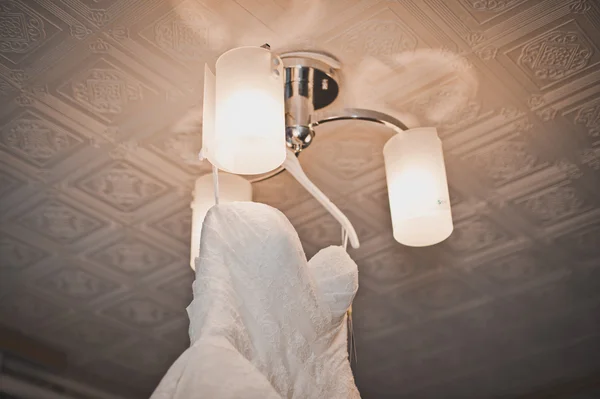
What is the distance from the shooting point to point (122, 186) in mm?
2049

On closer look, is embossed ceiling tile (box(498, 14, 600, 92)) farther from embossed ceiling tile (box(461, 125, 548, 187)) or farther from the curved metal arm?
the curved metal arm

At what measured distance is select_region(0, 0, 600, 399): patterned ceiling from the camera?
160 cm

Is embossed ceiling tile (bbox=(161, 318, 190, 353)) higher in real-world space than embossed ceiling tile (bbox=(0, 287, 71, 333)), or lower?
lower

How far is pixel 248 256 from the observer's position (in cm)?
121

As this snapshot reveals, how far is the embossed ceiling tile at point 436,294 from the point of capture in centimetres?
258

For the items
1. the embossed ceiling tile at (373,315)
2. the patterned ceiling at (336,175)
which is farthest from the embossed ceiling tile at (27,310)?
the embossed ceiling tile at (373,315)

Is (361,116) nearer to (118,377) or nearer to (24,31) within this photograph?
(24,31)

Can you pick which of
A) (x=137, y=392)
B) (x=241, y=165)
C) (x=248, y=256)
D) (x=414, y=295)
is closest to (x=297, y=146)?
(x=241, y=165)

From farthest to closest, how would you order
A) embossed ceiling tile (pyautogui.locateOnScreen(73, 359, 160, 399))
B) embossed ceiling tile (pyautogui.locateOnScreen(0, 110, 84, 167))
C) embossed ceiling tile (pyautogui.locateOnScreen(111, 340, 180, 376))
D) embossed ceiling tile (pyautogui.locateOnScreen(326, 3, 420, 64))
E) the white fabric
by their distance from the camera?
embossed ceiling tile (pyautogui.locateOnScreen(73, 359, 160, 399)) → embossed ceiling tile (pyautogui.locateOnScreen(111, 340, 180, 376)) → embossed ceiling tile (pyautogui.locateOnScreen(0, 110, 84, 167)) → embossed ceiling tile (pyautogui.locateOnScreen(326, 3, 420, 64)) → the white fabric

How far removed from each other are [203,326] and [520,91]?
117 centimetres

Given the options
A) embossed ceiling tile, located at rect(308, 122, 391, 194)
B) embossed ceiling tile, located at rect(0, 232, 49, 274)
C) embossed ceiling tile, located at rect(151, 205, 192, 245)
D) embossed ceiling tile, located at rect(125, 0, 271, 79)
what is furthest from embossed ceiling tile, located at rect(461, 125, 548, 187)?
embossed ceiling tile, located at rect(0, 232, 49, 274)

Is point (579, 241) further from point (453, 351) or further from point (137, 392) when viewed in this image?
point (137, 392)

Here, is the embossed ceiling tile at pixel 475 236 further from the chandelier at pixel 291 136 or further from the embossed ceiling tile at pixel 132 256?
the embossed ceiling tile at pixel 132 256

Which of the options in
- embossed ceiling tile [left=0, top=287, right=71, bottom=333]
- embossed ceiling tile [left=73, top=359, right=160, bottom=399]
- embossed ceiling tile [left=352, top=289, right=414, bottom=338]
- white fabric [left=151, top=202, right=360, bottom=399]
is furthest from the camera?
embossed ceiling tile [left=73, top=359, right=160, bottom=399]
